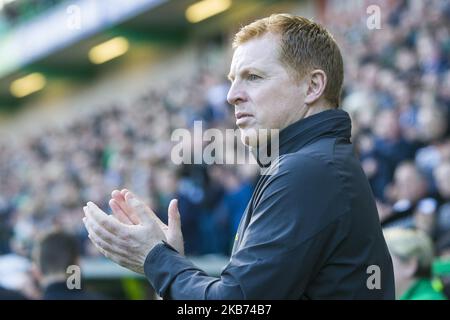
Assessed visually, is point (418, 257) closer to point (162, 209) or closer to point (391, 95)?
point (391, 95)

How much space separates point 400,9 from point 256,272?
9.63m

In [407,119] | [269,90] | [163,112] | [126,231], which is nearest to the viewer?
[126,231]

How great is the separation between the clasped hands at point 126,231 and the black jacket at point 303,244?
0.04m

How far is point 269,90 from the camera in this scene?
2.39 m

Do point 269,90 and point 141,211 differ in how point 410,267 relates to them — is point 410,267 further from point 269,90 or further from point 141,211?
point 141,211

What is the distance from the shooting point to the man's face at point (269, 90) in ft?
7.85

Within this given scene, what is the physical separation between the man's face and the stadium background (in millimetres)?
2974

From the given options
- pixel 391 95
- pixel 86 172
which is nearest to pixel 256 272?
pixel 391 95

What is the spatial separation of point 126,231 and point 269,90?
586mm

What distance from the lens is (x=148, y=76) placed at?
22109 mm
